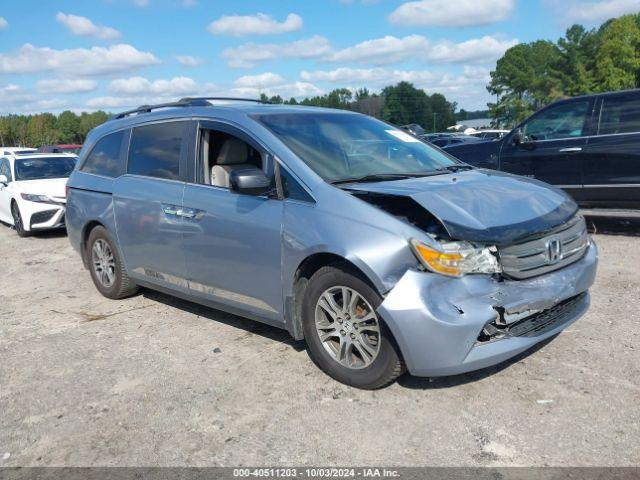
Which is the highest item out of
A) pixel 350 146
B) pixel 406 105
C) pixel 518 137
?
pixel 406 105

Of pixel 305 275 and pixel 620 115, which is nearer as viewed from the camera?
pixel 305 275

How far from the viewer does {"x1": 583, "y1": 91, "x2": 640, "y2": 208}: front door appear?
7.60 m

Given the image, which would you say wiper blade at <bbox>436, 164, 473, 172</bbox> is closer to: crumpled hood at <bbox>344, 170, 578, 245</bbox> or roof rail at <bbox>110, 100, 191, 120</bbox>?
crumpled hood at <bbox>344, 170, 578, 245</bbox>

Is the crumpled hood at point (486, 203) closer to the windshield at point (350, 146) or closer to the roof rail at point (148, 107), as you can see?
the windshield at point (350, 146)

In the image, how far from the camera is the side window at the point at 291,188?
3885 millimetres

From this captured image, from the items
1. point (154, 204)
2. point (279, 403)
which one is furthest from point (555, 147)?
point (279, 403)

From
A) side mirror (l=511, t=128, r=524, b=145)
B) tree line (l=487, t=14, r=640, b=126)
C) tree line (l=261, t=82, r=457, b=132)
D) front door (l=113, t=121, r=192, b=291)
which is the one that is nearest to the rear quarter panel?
front door (l=113, t=121, r=192, b=291)

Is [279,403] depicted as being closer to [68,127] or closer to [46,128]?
[46,128]

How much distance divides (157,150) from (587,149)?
232 inches

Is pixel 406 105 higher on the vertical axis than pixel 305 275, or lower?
higher

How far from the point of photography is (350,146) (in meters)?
4.48

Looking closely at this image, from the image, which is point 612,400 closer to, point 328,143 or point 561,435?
point 561,435

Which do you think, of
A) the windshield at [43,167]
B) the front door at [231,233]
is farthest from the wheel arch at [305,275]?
the windshield at [43,167]

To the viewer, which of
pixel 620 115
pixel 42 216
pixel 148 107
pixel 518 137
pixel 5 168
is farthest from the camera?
pixel 5 168
